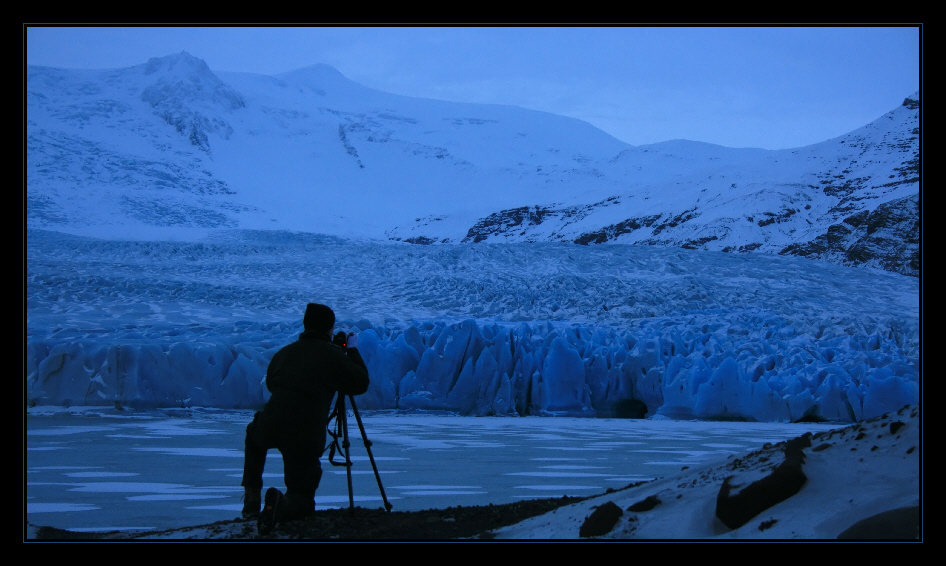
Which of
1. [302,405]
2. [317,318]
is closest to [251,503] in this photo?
[302,405]

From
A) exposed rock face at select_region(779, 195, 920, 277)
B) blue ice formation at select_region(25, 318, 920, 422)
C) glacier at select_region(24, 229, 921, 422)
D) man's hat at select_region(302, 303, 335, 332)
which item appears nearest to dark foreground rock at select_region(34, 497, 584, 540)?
man's hat at select_region(302, 303, 335, 332)

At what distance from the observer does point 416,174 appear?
77.4 m

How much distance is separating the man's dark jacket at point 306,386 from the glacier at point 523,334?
5.61 metres

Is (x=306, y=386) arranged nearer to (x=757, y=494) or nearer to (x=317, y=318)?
(x=317, y=318)

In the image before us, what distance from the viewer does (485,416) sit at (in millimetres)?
11867

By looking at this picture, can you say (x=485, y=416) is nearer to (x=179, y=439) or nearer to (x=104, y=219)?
(x=179, y=439)

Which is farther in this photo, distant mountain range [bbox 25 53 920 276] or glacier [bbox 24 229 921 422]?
distant mountain range [bbox 25 53 920 276]

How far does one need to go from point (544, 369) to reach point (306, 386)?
9.08 metres

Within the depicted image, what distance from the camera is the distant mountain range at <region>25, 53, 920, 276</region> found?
37562 mm

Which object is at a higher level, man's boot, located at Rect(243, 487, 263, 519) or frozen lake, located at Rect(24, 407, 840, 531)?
man's boot, located at Rect(243, 487, 263, 519)

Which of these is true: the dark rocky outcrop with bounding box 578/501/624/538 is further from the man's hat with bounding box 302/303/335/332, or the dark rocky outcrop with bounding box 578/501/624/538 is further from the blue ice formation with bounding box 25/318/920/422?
the blue ice formation with bounding box 25/318/920/422

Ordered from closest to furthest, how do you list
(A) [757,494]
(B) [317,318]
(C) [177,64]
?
(A) [757,494]
(B) [317,318]
(C) [177,64]

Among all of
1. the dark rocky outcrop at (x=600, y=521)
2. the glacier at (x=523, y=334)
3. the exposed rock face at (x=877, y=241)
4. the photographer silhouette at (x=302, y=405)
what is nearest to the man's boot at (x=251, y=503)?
the photographer silhouette at (x=302, y=405)

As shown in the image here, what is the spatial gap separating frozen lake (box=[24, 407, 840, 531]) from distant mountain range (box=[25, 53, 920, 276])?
20.6ft
